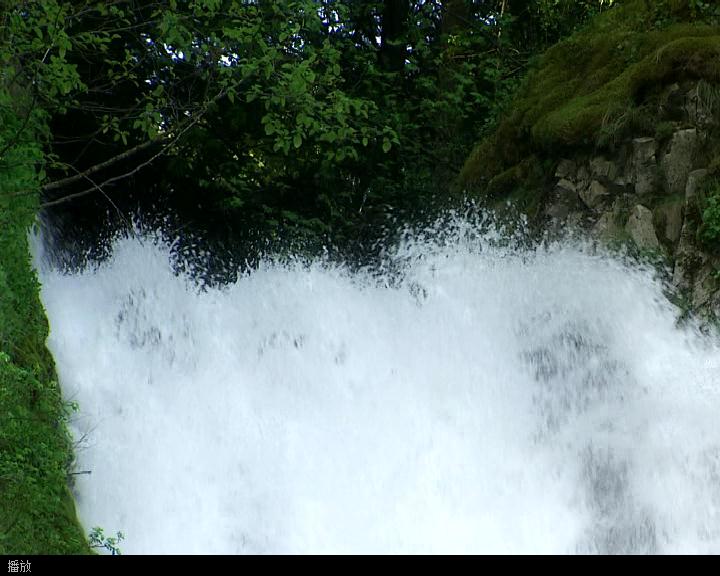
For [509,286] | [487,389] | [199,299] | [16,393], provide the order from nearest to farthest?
[16,393], [487,389], [509,286], [199,299]

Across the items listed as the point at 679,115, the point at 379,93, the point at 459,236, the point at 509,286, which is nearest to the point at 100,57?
the point at 379,93

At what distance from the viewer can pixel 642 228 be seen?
8.21 metres

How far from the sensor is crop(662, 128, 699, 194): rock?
8067 mm

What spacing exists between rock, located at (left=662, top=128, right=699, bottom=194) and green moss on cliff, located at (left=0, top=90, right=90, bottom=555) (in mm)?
5086

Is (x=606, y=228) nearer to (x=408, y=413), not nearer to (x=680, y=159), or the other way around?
(x=680, y=159)

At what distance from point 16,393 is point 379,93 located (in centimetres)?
884

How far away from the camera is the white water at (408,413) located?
22.4 feet

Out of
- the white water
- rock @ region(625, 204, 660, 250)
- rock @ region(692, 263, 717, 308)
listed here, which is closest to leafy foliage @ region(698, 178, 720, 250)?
rock @ region(692, 263, 717, 308)

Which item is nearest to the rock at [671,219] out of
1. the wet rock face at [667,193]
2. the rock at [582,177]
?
the wet rock face at [667,193]

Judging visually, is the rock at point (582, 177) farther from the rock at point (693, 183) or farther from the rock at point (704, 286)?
the rock at point (704, 286)

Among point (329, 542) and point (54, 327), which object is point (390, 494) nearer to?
point (329, 542)

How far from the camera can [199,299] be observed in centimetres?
989

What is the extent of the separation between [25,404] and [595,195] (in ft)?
17.1

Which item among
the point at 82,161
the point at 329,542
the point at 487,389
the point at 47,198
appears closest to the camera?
the point at 329,542
